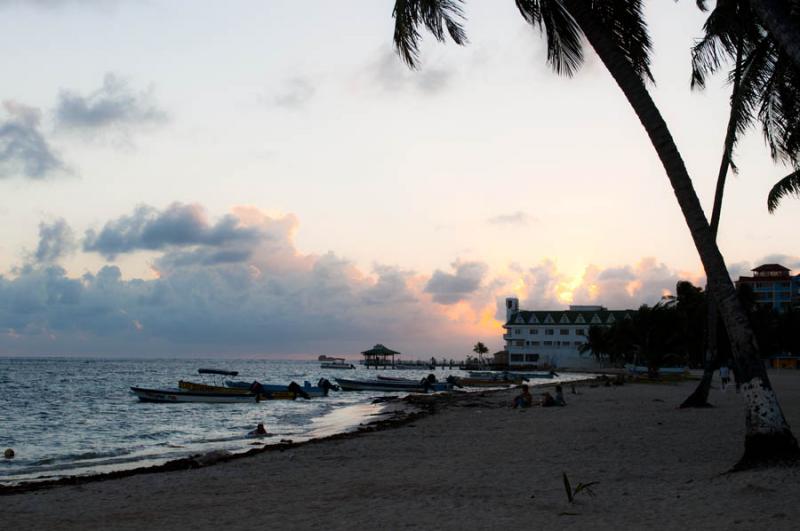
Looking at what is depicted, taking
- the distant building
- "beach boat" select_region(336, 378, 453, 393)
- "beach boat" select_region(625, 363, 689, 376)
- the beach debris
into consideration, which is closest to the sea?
"beach boat" select_region(336, 378, 453, 393)

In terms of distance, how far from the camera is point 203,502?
11938 mm

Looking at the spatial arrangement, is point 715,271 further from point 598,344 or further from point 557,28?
point 598,344

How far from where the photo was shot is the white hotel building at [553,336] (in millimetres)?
126875

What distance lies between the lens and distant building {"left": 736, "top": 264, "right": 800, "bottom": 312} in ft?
409

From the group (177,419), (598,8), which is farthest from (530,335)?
(598,8)

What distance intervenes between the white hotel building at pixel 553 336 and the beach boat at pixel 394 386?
64.0 m

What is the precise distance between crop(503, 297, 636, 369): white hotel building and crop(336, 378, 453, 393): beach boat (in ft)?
210

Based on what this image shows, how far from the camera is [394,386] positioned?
6406 centimetres

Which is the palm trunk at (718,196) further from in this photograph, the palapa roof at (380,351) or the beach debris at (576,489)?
the palapa roof at (380,351)

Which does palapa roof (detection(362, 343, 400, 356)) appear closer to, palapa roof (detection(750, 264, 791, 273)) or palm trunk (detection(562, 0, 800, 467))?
palapa roof (detection(750, 264, 791, 273))

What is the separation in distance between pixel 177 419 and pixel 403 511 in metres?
28.5

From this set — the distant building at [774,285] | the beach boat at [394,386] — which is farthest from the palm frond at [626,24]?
the distant building at [774,285]

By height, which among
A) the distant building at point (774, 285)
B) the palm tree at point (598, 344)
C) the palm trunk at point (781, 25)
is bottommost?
the palm tree at point (598, 344)

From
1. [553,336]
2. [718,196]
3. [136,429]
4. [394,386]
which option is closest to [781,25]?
[718,196]
